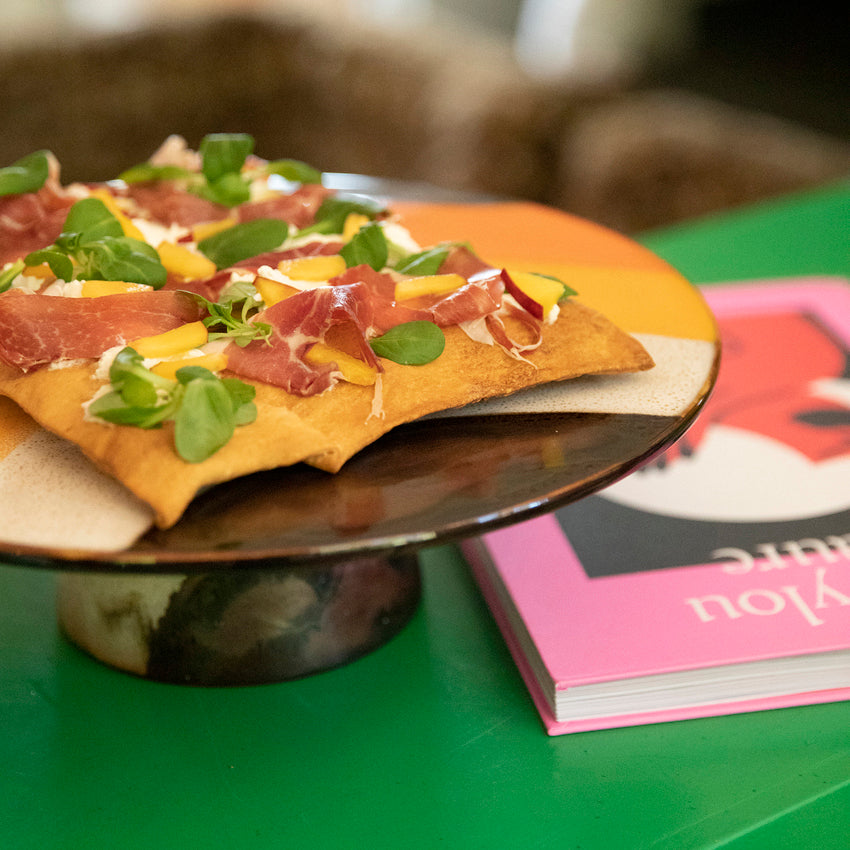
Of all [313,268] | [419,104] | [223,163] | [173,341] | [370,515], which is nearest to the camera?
[370,515]

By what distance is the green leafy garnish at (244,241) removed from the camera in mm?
834

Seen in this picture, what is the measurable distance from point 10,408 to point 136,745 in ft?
0.96

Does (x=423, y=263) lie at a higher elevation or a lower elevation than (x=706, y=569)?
higher

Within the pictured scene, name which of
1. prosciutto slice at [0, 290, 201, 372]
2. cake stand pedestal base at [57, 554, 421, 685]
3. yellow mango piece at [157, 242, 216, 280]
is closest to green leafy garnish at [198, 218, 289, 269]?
yellow mango piece at [157, 242, 216, 280]

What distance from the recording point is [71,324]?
672 millimetres

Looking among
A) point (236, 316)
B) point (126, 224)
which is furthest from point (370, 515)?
point (126, 224)

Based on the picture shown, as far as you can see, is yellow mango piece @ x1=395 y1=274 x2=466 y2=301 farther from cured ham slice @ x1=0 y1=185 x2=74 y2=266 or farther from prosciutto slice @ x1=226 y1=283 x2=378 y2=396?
cured ham slice @ x1=0 y1=185 x2=74 y2=266

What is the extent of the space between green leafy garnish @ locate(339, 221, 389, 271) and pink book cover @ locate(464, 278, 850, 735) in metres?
0.30

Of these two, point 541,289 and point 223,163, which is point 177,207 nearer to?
point 223,163

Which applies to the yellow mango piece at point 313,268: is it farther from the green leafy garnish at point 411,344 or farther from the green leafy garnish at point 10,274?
the green leafy garnish at point 10,274

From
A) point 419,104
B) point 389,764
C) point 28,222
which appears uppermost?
point 28,222

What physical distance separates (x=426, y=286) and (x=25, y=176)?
1.37ft

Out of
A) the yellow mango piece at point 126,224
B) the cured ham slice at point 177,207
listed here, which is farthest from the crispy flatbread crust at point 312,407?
the cured ham slice at point 177,207

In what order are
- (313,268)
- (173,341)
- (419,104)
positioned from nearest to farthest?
(173,341) → (313,268) → (419,104)
